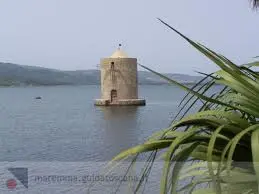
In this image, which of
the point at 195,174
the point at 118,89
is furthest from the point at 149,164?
the point at 118,89

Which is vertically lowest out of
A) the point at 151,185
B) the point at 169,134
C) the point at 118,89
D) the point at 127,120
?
the point at 151,185

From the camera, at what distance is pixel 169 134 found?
1.54 meters

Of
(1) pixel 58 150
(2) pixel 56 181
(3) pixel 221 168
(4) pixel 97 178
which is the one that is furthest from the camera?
(1) pixel 58 150

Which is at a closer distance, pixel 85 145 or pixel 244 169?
pixel 244 169

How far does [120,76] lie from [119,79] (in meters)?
0.33

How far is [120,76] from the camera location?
177 ft

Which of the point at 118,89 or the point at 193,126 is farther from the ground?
the point at 118,89

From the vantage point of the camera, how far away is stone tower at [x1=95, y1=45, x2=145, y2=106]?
5406cm

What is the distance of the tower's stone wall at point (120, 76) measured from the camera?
54.1m

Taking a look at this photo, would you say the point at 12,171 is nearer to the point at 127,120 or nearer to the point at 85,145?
the point at 85,145

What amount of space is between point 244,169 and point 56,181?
106 cm

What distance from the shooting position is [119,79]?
54.2 meters

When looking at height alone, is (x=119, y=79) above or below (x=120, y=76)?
below

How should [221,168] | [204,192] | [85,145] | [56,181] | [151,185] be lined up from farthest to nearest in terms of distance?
[85,145] → [151,185] → [56,181] → [204,192] → [221,168]
